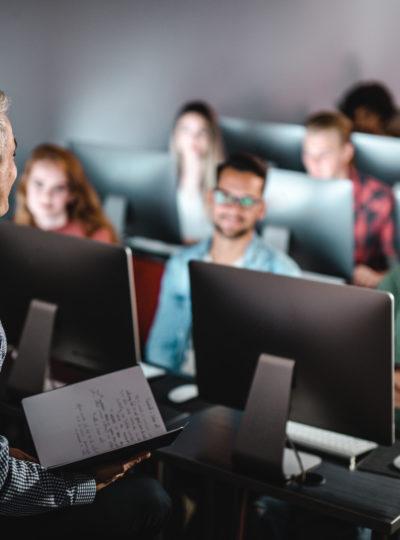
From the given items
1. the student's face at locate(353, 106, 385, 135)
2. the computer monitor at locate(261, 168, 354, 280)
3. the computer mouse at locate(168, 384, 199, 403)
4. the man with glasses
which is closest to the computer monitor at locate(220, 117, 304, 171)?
the student's face at locate(353, 106, 385, 135)

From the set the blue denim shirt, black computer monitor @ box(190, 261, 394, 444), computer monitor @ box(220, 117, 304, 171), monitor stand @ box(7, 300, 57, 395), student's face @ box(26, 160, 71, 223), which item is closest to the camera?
black computer monitor @ box(190, 261, 394, 444)

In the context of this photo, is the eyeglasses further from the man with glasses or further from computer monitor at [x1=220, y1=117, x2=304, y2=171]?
computer monitor at [x1=220, y1=117, x2=304, y2=171]

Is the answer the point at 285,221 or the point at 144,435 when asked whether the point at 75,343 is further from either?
the point at 285,221

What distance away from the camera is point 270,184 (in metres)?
3.62

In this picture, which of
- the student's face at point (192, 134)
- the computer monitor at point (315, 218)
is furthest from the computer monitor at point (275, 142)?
the computer monitor at point (315, 218)

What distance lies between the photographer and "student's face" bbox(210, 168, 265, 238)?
3168mm

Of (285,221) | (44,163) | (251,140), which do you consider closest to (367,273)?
(285,221)

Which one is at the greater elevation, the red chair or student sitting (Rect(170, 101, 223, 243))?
student sitting (Rect(170, 101, 223, 243))

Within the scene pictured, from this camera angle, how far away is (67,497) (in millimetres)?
1897

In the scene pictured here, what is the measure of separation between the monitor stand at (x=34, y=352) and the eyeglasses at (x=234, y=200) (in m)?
0.87

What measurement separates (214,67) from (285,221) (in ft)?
8.47

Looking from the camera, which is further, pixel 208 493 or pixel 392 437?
pixel 208 493

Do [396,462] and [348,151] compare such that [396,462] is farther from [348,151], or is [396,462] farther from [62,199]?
[348,151]

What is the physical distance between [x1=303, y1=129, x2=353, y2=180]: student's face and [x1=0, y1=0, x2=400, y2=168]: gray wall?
3.86 feet
